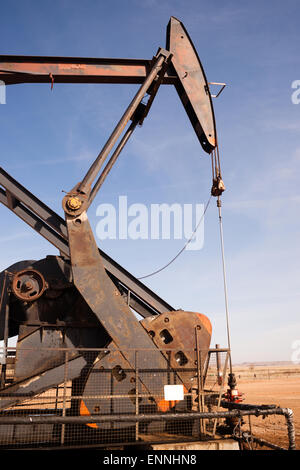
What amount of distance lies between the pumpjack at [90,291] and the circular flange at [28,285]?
0.06 feet

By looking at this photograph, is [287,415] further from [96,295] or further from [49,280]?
[49,280]

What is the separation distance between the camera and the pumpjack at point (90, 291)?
5848 mm

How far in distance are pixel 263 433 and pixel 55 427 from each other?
5.69 metres

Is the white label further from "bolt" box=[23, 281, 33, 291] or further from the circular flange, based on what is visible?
"bolt" box=[23, 281, 33, 291]

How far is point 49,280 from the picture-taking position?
6.88 m

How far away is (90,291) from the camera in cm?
586

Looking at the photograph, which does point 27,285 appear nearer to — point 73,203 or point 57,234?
point 57,234

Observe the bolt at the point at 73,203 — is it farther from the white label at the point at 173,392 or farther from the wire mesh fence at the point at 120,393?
the white label at the point at 173,392

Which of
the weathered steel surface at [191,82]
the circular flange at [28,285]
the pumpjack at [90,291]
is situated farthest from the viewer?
the weathered steel surface at [191,82]

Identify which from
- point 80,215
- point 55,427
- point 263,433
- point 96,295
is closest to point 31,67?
point 80,215

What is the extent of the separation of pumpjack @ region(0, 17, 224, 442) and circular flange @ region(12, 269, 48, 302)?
0.06 feet

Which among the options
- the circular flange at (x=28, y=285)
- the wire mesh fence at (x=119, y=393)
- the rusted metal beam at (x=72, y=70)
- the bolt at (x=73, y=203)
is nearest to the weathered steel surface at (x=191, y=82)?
the rusted metal beam at (x=72, y=70)

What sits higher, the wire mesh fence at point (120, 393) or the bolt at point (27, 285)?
the bolt at point (27, 285)

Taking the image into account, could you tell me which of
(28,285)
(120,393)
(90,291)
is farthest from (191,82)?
(120,393)
